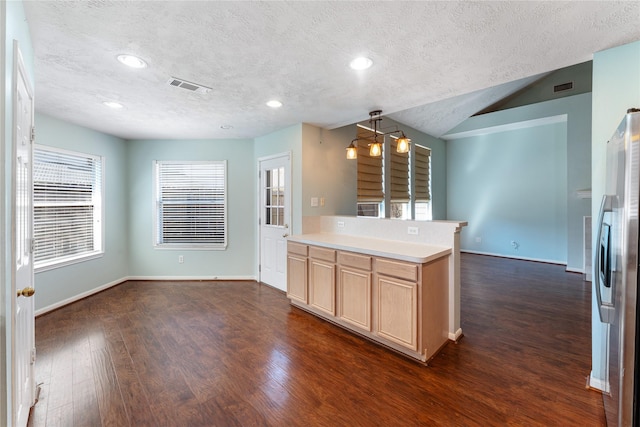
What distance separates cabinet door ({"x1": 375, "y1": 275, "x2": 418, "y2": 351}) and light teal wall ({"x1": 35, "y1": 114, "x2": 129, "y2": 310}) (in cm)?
402

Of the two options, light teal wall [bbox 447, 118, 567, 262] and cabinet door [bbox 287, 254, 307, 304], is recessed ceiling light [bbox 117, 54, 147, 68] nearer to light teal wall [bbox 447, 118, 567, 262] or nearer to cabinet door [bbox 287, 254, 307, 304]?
cabinet door [bbox 287, 254, 307, 304]

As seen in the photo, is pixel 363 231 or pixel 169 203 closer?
pixel 363 231

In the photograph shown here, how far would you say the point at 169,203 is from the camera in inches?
190

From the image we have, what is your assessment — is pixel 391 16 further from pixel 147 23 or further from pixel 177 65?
pixel 177 65

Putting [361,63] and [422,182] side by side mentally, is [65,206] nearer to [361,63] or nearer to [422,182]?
[361,63]

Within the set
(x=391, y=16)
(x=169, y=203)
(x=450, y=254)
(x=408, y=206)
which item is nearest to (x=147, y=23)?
(x=391, y=16)

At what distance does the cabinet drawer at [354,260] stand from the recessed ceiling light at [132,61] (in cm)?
237

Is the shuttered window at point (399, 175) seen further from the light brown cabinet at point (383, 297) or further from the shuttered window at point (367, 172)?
the light brown cabinet at point (383, 297)

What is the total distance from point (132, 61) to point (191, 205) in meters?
3.00

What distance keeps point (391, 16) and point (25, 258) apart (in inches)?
104

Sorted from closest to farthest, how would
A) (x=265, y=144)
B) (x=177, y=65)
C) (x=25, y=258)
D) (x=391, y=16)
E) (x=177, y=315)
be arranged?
(x=391, y=16) → (x=25, y=258) → (x=177, y=65) → (x=177, y=315) → (x=265, y=144)

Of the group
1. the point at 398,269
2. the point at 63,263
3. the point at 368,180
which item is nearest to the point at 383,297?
the point at 398,269

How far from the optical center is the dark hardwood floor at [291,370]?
5.89ft

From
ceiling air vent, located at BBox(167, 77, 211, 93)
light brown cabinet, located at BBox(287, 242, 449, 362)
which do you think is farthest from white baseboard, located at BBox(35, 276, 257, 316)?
ceiling air vent, located at BBox(167, 77, 211, 93)
